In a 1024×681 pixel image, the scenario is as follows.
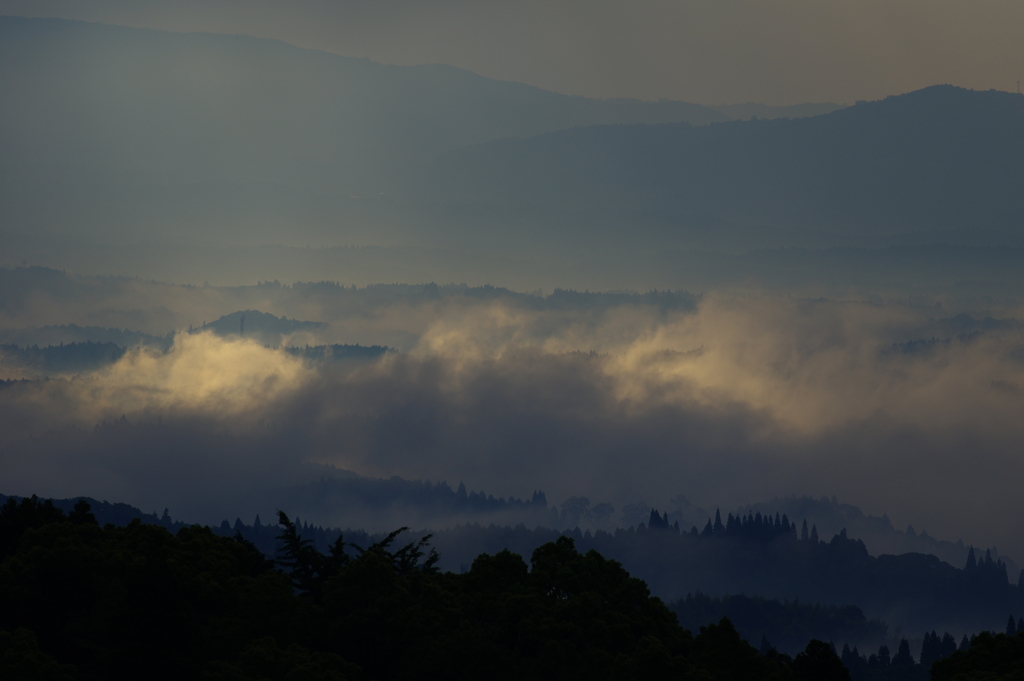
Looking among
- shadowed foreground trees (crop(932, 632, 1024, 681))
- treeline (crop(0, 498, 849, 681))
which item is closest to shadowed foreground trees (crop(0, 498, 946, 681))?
treeline (crop(0, 498, 849, 681))

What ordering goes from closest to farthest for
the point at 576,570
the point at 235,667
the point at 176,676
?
the point at 235,667, the point at 176,676, the point at 576,570

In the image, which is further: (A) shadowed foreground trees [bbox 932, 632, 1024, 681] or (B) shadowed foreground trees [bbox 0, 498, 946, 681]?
(A) shadowed foreground trees [bbox 932, 632, 1024, 681]

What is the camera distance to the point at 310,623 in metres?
89.1

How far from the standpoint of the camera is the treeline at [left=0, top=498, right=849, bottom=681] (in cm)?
7744

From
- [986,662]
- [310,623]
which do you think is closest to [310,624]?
[310,623]

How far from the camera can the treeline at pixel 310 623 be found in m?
77.4

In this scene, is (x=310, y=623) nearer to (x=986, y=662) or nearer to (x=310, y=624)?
(x=310, y=624)

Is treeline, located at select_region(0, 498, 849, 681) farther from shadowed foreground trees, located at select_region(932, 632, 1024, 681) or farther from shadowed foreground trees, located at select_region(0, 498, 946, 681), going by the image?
shadowed foreground trees, located at select_region(932, 632, 1024, 681)

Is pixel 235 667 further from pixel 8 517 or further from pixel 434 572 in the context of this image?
pixel 434 572

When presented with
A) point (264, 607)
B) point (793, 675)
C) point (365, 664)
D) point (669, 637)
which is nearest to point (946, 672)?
point (793, 675)

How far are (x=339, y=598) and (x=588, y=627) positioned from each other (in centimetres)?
2157

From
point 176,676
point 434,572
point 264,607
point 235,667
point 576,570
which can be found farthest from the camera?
point 434,572

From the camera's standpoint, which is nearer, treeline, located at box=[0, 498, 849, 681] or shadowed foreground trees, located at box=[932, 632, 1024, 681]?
treeline, located at box=[0, 498, 849, 681]

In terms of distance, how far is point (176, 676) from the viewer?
256 feet
